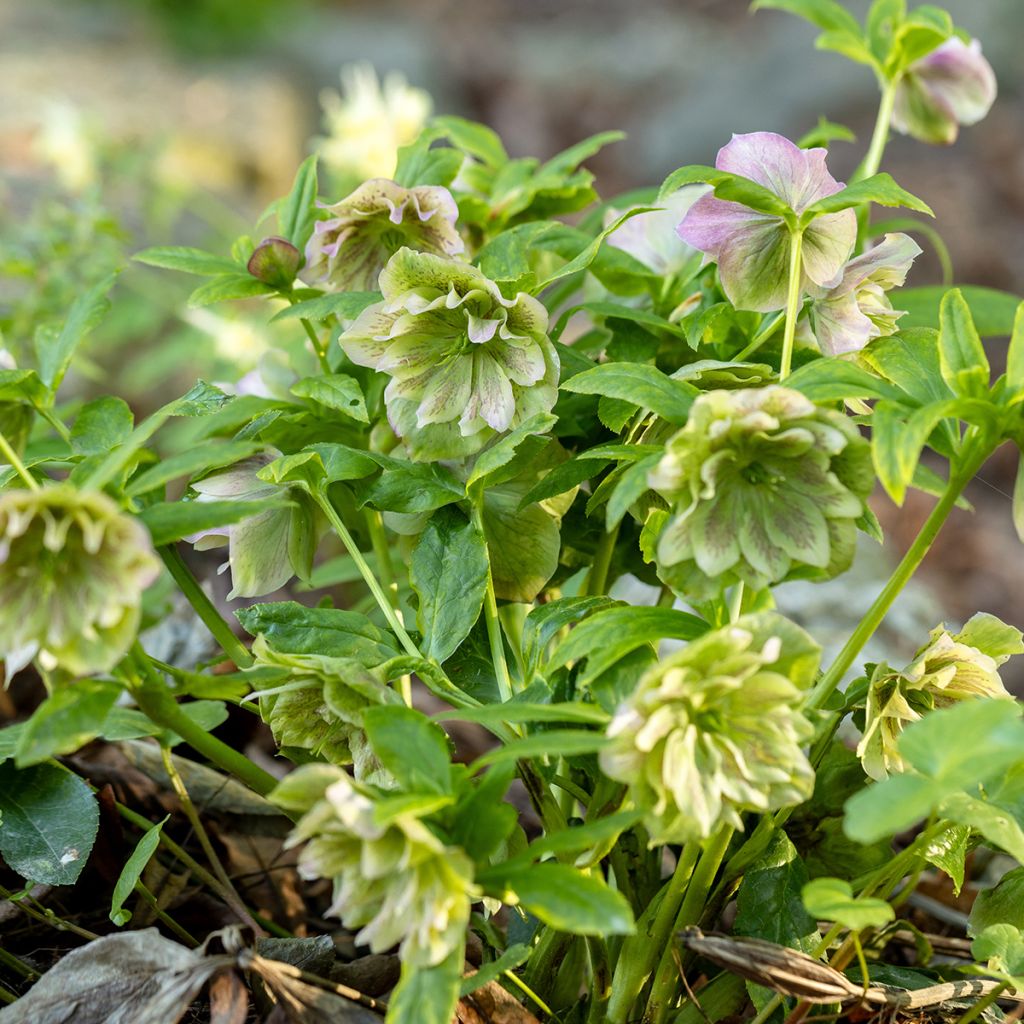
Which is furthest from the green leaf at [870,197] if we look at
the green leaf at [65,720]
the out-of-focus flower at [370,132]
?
the out-of-focus flower at [370,132]

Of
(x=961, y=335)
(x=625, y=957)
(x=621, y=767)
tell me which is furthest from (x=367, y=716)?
(x=961, y=335)

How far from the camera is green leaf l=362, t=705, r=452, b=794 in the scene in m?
0.54

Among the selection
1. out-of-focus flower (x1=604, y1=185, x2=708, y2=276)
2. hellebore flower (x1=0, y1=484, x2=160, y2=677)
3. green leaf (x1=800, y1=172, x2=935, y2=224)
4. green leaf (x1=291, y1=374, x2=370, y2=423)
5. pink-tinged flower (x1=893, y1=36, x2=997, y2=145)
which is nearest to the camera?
hellebore flower (x1=0, y1=484, x2=160, y2=677)

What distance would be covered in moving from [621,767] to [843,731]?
0.84m

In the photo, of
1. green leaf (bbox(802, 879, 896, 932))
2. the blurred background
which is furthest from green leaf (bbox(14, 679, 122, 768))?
the blurred background

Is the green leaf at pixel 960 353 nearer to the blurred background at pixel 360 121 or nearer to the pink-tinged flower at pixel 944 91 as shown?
the pink-tinged flower at pixel 944 91

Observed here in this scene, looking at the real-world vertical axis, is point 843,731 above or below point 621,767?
below

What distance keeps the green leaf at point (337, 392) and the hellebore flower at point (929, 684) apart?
1.13 feet

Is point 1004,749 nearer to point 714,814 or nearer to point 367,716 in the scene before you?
point 714,814

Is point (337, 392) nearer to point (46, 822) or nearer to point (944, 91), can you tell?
point (46, 822)

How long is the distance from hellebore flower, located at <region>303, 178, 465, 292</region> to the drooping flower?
1.14 feet

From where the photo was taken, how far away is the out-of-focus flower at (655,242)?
0.81 metres

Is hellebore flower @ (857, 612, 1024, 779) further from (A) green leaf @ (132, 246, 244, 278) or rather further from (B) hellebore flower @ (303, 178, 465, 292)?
(A) green leaf @ (132, 246, 244, 278)

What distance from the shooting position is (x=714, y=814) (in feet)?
1.72
